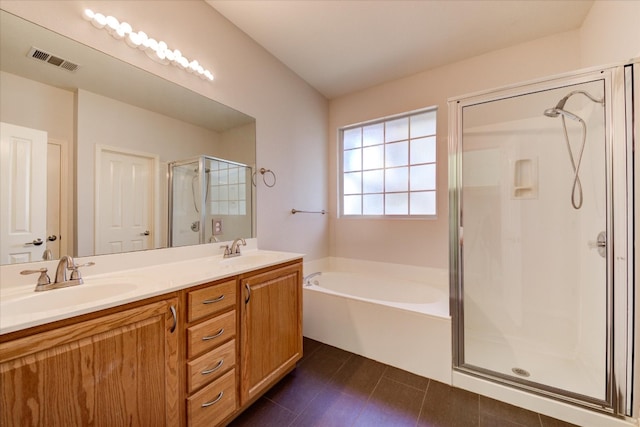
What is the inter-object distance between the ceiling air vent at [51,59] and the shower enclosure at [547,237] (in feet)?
7.60

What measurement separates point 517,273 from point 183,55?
3.06 metres

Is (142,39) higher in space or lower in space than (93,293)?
higher

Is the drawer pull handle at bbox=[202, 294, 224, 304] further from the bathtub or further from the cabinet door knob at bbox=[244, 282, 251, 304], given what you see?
the bathtub

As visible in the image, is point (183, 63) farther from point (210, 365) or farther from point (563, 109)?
point (563, 109)

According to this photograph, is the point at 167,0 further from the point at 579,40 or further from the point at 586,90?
the point at 579,40

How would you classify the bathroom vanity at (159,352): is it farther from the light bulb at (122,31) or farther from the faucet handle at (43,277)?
the light bulb at (122,31)

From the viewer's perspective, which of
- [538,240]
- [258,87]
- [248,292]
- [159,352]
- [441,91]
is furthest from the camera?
[441,91]

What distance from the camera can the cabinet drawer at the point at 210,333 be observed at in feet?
3.65

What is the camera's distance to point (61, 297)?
1.03m

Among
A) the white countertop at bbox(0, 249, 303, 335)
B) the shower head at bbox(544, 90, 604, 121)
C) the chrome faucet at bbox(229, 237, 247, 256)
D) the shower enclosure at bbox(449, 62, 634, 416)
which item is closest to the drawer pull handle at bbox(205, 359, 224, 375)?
the white countertop at bbox(0, 249, 303, 335)

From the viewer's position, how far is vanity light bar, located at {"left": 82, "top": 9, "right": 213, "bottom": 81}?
127 cm

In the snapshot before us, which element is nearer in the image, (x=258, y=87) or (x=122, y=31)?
(x=122, y=31)

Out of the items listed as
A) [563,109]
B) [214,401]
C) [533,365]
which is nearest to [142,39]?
[214,401]

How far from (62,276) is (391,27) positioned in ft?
8.77
